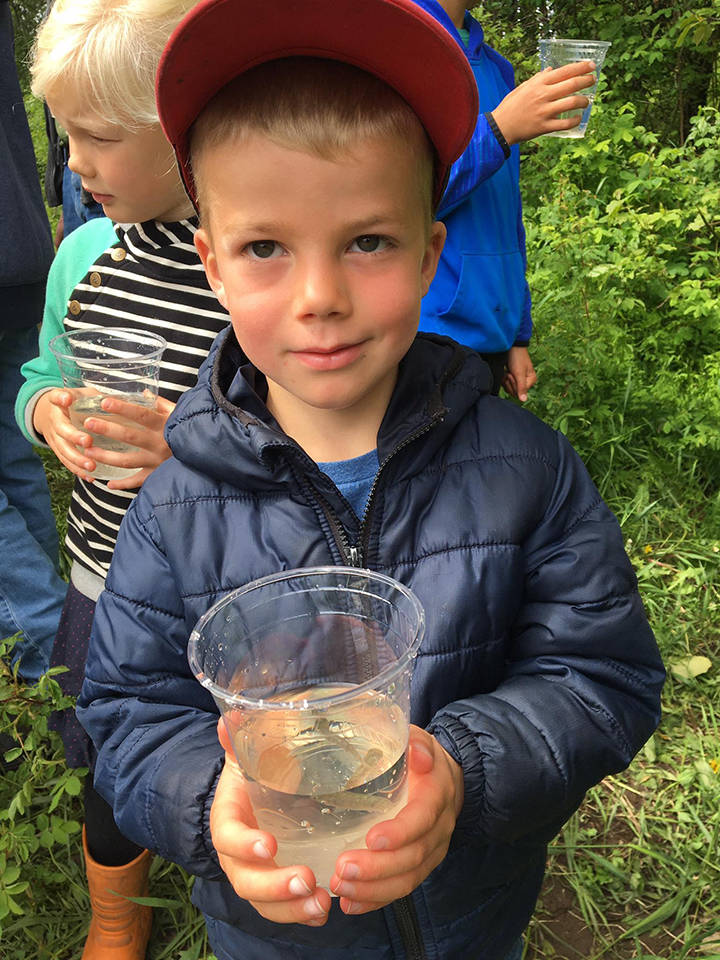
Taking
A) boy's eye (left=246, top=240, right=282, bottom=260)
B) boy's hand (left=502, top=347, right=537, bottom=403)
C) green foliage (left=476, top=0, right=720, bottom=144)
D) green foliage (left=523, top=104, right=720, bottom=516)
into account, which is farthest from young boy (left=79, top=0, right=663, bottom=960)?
green foliage (left=476, top=0, right=720, bottom=144)

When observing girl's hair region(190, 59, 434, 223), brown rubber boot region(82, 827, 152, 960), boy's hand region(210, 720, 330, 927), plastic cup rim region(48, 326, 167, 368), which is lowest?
brown rubber boot region(82, 827, 152, 960)

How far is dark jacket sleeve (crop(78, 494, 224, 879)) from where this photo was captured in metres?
1.38

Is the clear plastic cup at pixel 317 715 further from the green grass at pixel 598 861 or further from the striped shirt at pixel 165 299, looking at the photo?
the green grass at pixel 598 861

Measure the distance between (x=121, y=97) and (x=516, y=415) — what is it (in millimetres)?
1013

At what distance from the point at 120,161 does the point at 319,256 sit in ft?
2.74

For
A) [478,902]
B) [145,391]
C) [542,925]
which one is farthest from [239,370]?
[542,925]

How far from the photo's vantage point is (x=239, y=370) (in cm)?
156

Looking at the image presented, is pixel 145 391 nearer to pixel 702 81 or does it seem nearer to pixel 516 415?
pixel 516 415

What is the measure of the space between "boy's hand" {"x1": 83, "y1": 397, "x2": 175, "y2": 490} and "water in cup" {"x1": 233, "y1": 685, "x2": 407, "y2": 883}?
0.86 m

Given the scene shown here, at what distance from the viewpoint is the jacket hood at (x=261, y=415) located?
4.72ft

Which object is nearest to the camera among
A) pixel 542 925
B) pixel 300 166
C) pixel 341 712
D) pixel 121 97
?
pixel 341 712

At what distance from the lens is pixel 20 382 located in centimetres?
300

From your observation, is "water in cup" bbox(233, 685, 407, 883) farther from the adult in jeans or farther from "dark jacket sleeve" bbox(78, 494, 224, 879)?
the adult in jeans

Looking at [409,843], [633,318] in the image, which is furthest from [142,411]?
[633,318]
